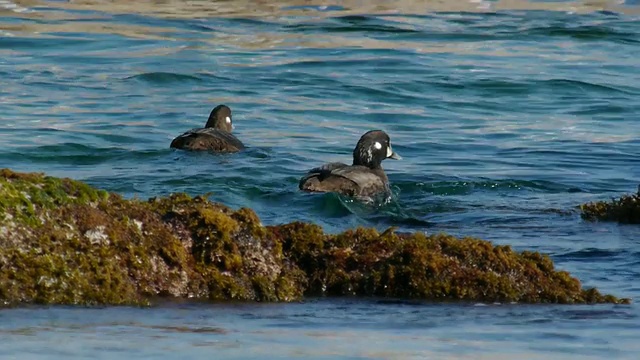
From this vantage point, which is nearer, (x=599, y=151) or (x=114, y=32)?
(x=599, y=151)

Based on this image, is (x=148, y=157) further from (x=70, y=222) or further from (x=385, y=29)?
(x=385, y=29)

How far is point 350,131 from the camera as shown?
67.7 ft

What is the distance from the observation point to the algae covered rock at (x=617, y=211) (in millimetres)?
13172

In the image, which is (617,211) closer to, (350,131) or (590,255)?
(590,255)

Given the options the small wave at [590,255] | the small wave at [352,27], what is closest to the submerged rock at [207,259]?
the small wave at [590,255]

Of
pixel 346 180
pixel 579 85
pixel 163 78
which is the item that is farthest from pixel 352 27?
pixel 346 180

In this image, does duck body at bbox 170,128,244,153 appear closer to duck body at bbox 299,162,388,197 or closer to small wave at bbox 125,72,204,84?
duck body at bbox 299,162,388,197

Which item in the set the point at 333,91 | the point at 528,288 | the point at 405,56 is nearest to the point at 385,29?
the point at 405,56

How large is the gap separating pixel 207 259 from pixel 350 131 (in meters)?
12.8

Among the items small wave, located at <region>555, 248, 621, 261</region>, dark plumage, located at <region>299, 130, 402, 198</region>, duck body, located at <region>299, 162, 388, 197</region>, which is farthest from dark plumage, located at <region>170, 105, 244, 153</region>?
small wave, located at <region>555, 248, 621, 261</region>

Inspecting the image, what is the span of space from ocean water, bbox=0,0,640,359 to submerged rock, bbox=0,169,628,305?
19 centimetres

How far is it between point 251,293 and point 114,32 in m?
23.2

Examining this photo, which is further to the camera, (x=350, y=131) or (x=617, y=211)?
(x=350, y=131)

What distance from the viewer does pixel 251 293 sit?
316 inches
